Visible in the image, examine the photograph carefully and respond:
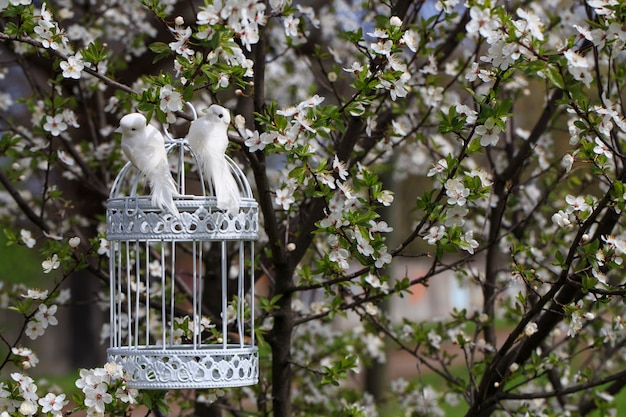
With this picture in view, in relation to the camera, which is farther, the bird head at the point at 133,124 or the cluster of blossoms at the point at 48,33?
the cluster of blossoms at the point at 48,33

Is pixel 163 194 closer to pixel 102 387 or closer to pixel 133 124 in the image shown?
pixel 133 124

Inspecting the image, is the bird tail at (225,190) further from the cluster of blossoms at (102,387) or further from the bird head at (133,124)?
the cluster of blossoms at (102,387)

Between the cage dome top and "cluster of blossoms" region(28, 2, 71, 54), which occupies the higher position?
"cluster of blossoms" region(28, 2, 71, 54)

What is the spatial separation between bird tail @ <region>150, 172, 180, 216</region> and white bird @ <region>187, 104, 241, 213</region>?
100 mm

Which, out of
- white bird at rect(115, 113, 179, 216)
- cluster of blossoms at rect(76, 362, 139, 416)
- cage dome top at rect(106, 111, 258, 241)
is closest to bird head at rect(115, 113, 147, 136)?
white bird at rect(115, 113, 179, 216)

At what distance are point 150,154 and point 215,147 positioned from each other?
0.16 m

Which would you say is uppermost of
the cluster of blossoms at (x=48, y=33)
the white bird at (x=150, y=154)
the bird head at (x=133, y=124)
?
the cluster of blossoms at (x=48, y=33)

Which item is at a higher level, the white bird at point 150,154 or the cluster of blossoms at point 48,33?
the cluster of blossoms at point 48,33

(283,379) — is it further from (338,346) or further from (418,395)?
(418,395)

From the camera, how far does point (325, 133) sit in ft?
7.63

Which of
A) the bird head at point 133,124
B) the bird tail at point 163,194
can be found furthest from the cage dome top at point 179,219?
the bird head at point 133,124

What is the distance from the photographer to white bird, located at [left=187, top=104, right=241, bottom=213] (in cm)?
221

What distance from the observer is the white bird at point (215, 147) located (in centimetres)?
221

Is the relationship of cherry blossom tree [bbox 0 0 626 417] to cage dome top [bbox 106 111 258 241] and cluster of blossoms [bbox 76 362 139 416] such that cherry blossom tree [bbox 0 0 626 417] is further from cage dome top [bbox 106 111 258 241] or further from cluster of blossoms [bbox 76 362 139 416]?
cage dome top [bbox 106 111 258 241]
